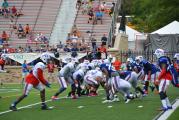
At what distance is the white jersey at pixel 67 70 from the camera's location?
21000 millimetres

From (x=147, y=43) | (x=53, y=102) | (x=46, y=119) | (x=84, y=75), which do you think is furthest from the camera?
(x=147, y=43)

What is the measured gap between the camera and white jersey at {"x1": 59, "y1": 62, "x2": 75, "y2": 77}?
2100 cm

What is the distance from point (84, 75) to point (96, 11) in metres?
20.2

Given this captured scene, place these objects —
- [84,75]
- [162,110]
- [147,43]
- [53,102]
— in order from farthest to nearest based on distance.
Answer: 1. [147,43]
2. [84,75]
3. [53,102]
4. [162,110]

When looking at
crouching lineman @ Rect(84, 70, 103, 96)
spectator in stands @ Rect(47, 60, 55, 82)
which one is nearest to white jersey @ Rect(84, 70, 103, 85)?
crouching lineman @ Rect(84, 70, 103, 96)

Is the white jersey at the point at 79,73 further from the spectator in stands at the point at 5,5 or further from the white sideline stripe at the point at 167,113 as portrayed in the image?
the spectator in stands at the point at 5,5

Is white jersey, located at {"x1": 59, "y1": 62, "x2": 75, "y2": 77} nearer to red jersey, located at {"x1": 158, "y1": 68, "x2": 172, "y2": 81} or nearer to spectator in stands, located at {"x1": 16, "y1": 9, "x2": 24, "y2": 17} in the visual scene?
red jersey, located at {"x1": 158, "y1": 68, "x2": 172, "y2": 81}

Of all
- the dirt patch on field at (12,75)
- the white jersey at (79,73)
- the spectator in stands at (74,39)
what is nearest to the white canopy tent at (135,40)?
the spectator in stands at (74,39)

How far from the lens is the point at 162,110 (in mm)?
16406

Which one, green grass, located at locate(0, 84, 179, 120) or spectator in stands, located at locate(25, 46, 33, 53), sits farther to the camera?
spectator in stands, located at locate(25, 46, 33, 53)

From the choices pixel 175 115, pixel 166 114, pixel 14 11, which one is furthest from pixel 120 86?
pixel 14 11

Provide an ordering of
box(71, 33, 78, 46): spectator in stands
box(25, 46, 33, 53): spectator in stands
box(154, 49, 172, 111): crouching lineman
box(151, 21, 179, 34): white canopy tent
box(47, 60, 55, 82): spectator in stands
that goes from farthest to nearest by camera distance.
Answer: box(151, 21, 179, 34): white canopy tent → box(71, 33, 78, 46): spectator in stands → box(25, 46, 33, 53): spectator in stands → box(47, 60, 55, 82): spectator in stands → box(154, 49, 172, 111): crouching lineman

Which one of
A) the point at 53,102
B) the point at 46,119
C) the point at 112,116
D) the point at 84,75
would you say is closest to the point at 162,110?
the point at 112,116

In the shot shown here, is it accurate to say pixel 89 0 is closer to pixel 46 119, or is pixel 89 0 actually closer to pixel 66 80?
pixel 66 80
